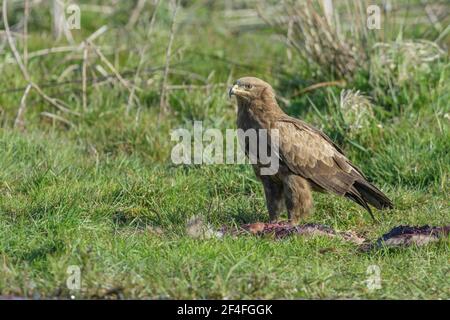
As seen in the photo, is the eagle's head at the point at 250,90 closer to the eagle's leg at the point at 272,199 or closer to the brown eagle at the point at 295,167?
the brown eagle at the point at 295,167

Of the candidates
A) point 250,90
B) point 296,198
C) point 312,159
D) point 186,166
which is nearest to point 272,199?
point 296,198

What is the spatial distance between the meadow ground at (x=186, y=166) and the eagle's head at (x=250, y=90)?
0.72 m

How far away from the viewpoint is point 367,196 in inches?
268

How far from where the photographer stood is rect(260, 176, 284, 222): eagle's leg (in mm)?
6688

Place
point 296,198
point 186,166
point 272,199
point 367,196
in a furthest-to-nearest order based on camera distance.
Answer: point 186,166 → point 367,196 → point 272,199 → point 296,198

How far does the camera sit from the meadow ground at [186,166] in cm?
514

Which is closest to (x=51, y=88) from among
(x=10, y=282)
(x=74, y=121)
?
(x=74, y=121)

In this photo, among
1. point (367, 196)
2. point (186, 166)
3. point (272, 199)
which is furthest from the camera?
point (186, 166)

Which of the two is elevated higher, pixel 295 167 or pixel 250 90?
pixel 250 90

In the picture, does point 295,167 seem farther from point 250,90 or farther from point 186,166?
point 186,166

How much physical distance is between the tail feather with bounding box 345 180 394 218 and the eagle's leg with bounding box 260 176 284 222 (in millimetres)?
476

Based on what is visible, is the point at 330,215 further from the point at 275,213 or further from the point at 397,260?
the point at 397,260

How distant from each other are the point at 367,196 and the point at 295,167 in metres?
0.57

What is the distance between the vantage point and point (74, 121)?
8.63m
